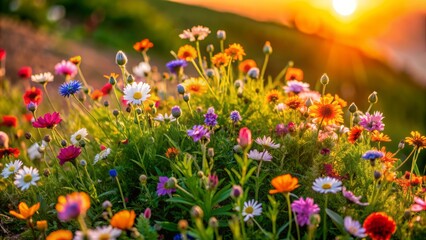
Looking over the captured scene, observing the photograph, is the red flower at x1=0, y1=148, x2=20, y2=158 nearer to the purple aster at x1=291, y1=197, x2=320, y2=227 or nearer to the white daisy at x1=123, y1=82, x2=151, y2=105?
the white daisy at x1=123, y1=82, x2=151, y2=105

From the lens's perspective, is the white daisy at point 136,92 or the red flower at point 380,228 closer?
the red flower at point 380,228

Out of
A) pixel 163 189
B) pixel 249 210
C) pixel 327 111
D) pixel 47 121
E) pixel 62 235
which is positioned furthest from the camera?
pixel 47 121

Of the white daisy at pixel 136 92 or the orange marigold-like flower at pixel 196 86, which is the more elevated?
the white daisy at pixel 136 92

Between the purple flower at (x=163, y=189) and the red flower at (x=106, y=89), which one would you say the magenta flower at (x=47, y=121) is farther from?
the red flower at (x=106, y=89)

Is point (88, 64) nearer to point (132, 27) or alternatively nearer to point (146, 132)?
point (132, 27)

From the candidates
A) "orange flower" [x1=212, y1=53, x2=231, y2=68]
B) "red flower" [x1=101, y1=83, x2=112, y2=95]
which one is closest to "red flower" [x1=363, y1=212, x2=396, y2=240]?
"orange flower" [x1=212, y1=53, x2=231, y2=68]

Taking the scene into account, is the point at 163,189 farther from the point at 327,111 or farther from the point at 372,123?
the point at 372,123

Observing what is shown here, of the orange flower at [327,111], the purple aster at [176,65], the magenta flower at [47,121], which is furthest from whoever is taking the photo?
the purple aster at [176,65]

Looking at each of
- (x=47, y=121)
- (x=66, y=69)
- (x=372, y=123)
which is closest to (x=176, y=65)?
(x=66, y=69)

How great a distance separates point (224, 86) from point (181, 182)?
0.88 metres

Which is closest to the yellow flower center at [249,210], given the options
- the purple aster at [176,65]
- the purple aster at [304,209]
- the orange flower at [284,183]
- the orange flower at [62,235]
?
the purple aster at [304,209]

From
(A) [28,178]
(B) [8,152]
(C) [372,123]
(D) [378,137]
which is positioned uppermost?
(C) [372,123]

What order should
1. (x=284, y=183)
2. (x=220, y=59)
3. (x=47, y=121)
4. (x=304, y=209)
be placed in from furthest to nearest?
(x=220, y=59) → (x=47, y=121) → (x=304, y=209) → (x=284, y=183)

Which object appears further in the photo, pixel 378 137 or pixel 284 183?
pixel 378 137
